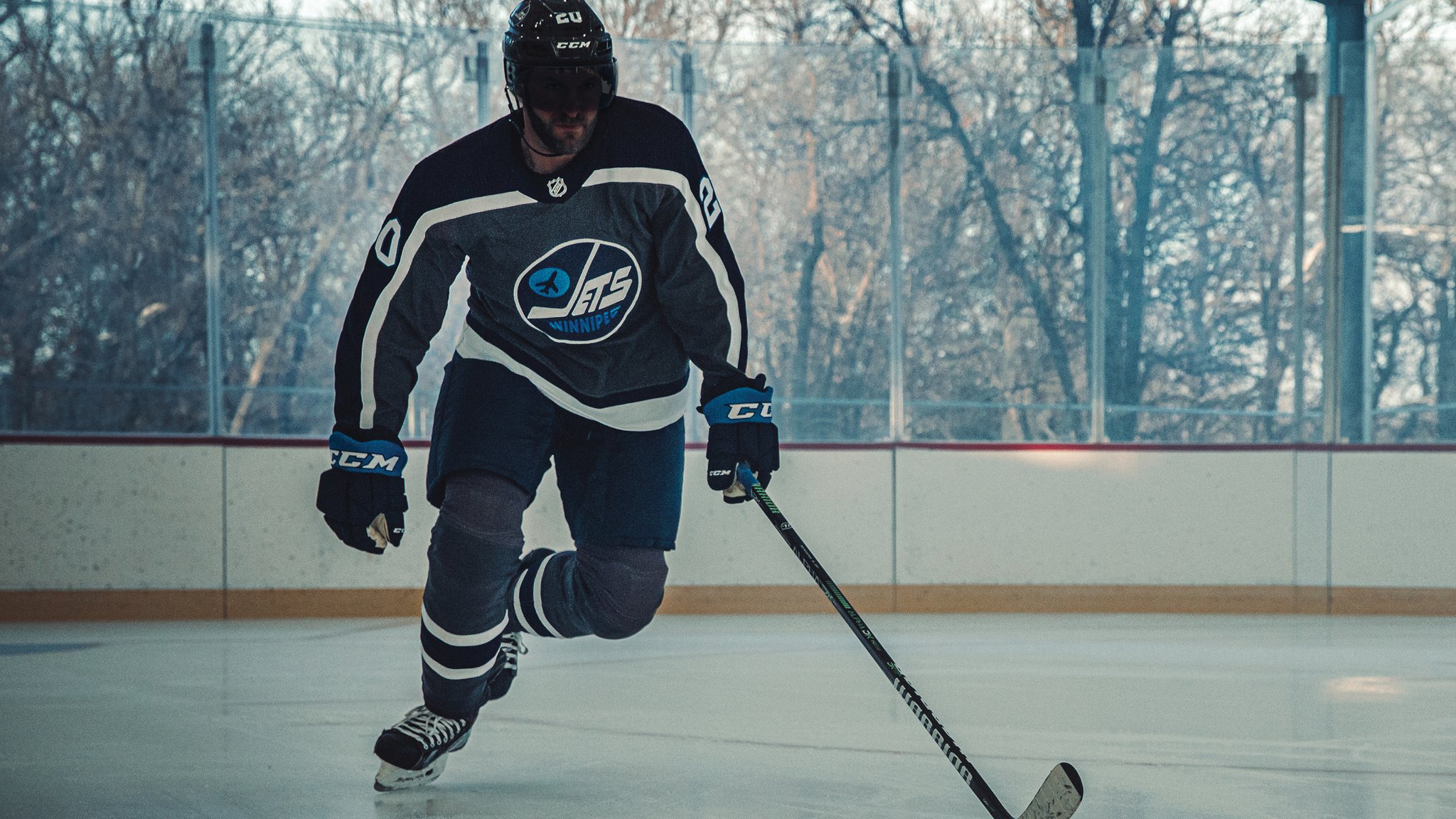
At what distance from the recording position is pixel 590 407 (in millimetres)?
2480

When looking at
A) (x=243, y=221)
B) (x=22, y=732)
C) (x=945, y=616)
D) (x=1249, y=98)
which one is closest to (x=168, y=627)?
(x=243, y=221)

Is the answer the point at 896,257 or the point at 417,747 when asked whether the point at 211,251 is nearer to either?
the point at 896,257

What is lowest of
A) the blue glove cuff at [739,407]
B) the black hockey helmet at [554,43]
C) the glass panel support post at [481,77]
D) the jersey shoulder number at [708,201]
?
the blue glove cuff at [739,407]

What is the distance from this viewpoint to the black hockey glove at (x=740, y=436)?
2.49m

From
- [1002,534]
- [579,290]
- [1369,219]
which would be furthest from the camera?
[1369,219]

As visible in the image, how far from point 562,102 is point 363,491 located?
2.22ft

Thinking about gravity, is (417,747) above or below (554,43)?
below

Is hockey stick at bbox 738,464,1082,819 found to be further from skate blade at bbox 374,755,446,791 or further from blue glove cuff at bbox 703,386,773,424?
skate blade at bbox 374,755,446,791

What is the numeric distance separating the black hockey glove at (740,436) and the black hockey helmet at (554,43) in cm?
54

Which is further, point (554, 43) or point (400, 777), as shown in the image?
point (400, 777)

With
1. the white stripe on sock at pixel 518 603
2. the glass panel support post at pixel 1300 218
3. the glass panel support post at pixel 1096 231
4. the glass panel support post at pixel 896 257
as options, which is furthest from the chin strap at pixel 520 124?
the glass panel support post at pixel 1300 218

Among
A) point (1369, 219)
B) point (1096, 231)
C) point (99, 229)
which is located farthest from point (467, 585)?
point (1369, 219)

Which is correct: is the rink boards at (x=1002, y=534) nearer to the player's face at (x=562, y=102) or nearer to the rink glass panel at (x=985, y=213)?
the rink glass panel at (x=985, y=213)

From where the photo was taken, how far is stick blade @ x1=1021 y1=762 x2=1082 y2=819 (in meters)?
2.03
